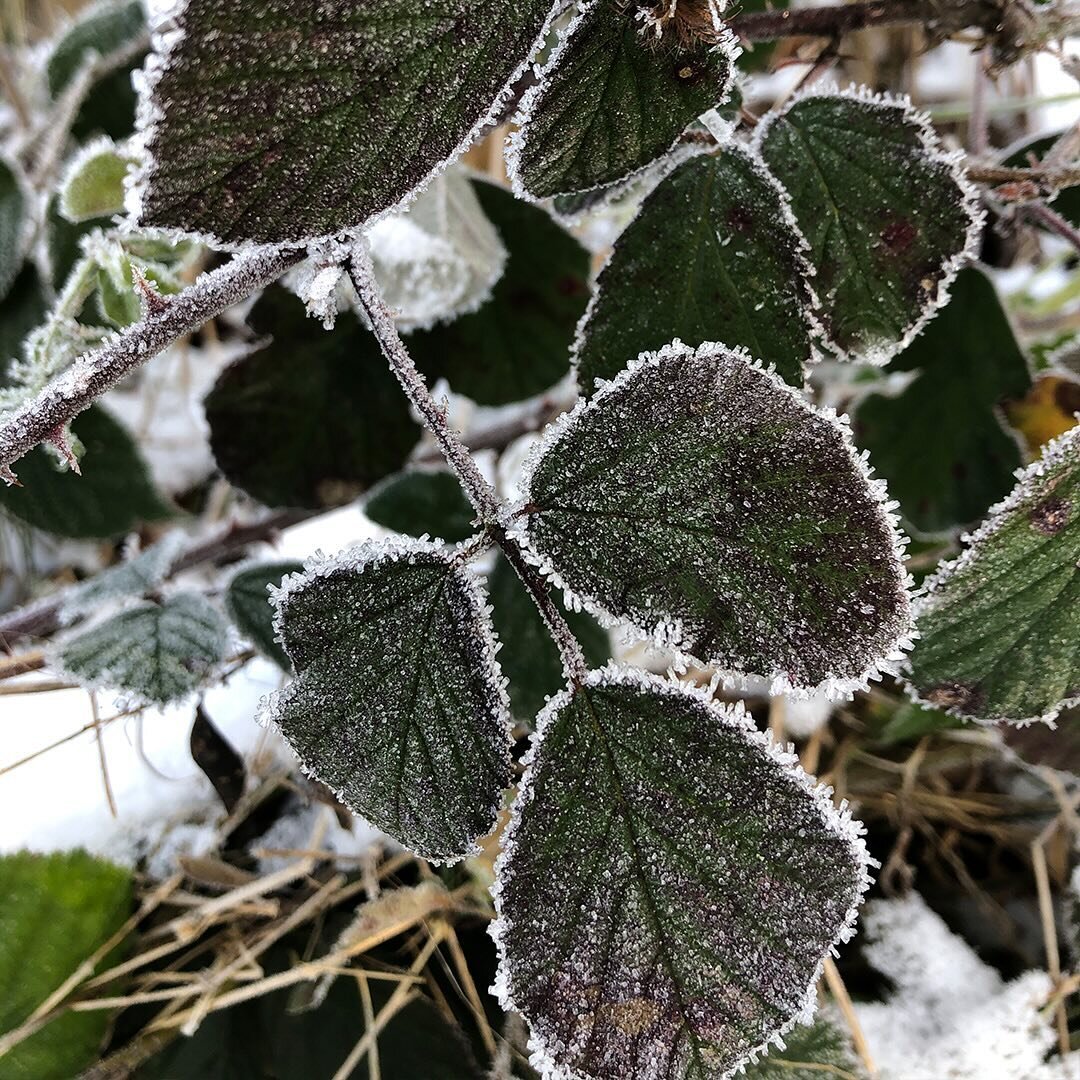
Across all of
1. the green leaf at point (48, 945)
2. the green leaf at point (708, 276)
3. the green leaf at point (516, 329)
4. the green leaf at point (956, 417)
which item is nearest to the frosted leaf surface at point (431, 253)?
the green leaf at point (516, 329)

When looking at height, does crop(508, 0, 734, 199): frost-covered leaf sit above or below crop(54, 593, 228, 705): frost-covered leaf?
above

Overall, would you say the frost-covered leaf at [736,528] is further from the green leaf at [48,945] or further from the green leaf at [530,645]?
the green leaf at [48,945]

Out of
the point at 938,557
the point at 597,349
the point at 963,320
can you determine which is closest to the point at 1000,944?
the point at 938,557

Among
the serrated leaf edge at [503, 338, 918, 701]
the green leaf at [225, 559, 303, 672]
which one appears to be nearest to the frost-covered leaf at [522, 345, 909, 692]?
the serrated leaf edge at [503, 338, 918, 701]

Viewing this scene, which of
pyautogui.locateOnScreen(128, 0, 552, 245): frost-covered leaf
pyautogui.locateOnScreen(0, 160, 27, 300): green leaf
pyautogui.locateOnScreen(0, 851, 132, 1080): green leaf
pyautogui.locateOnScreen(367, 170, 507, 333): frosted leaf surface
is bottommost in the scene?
pyautogui.locateOnScreen(0, 851, 132, 1080): green leaf

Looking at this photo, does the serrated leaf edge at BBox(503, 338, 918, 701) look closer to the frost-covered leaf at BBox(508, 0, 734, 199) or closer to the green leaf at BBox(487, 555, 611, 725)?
the frost-covered leaf at BBox(508, 0, 734, 199)

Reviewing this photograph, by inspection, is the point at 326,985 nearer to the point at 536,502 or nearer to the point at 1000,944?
the point at 536,502

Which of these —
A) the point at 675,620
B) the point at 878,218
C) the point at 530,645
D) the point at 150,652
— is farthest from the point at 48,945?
the point at 878,218
